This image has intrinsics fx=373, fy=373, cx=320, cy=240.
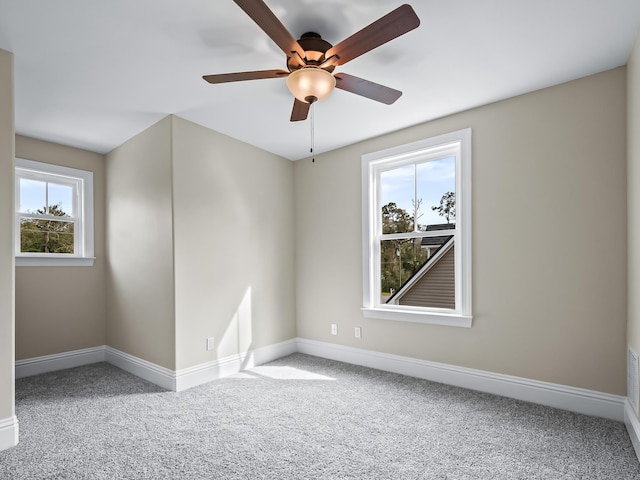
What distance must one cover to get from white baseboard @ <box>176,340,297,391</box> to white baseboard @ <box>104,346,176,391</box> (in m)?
0.11

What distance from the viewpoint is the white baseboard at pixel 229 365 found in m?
3.26

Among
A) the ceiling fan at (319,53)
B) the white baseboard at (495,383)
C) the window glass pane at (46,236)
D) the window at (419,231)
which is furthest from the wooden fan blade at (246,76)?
the window glass pane at (46,236)

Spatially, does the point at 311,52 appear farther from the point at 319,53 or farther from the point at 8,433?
the point at 8,433

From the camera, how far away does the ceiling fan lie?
1.65 m

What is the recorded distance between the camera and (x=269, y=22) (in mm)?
1677

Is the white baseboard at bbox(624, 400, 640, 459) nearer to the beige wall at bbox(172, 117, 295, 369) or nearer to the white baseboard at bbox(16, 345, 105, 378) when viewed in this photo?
the beige wall at bbox(172, 117, 295, 369)

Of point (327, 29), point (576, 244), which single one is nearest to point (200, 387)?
point (327, 29)

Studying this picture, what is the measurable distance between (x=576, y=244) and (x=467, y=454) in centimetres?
164

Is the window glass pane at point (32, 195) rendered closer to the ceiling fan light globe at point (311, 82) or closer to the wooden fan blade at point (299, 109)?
the wooden fan blade at point (299, 109)

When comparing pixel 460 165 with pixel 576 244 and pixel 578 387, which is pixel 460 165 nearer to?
pixel 576 244

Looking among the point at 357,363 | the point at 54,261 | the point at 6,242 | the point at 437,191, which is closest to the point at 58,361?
the point at 54,261

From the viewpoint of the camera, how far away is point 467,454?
2.12 meters

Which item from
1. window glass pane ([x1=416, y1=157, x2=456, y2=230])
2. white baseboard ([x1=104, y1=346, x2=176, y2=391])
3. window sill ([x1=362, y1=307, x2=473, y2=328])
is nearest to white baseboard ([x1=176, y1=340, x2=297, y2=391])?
white baseboard ([x1=104, y1=346, x2=176, y2=391])

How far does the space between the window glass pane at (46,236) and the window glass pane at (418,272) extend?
3.40 m
